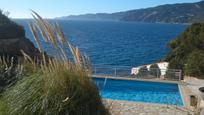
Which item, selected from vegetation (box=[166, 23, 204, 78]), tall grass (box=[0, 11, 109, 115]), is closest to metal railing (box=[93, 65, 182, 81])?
vegetation (box=[166, 23, 204, 78])

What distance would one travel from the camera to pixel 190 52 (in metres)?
14.1

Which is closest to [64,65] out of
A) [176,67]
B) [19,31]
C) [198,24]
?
[176,67]

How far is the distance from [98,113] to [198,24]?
12.9m

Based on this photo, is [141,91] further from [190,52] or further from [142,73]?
[190,52]

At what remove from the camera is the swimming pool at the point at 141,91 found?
9.22m

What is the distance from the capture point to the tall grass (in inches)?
132

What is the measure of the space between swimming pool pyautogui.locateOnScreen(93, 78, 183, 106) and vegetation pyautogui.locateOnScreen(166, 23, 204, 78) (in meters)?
1.17

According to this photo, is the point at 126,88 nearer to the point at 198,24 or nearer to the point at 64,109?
the point at 198,24

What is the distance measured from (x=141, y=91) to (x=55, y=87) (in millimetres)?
7268

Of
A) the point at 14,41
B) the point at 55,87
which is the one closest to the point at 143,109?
the point at 55,87

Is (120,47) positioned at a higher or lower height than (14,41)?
lower

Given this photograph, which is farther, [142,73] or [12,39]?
[12,39]

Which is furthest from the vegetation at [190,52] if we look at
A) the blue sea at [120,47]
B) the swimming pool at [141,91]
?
the blue sea at [120,47]

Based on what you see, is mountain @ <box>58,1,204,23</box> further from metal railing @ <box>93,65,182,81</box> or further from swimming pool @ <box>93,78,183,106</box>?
swimming pool @ <box>93,78,183,106</box>
